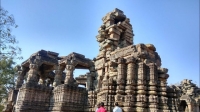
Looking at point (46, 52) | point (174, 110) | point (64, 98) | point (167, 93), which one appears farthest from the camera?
point (46, 52)

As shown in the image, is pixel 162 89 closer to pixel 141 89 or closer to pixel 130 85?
pixel 141 89

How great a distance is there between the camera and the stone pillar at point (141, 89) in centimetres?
934

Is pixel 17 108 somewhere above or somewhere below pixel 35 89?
below

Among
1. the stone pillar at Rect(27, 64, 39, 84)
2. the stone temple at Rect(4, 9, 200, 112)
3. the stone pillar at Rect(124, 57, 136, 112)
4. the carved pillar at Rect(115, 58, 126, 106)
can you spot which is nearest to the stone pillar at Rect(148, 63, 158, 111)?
the stone temple at Rect(4, 9, 200, 112)

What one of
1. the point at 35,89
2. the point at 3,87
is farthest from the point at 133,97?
the point at 3,87

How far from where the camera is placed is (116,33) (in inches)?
624

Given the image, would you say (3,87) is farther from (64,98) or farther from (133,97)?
(133,97)

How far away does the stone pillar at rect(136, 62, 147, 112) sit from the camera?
9.34 m

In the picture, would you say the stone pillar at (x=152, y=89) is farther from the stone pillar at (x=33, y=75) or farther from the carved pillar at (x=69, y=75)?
the stone pillar at (x=33, y=75)

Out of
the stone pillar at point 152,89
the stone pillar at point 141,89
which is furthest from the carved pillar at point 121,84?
the stone pillar at point 152,89

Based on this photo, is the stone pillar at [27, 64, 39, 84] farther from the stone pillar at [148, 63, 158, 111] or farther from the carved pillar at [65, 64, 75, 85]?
the stone pillar at [148, 63, 158, 111]

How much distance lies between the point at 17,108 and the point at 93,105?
5109 millimetres

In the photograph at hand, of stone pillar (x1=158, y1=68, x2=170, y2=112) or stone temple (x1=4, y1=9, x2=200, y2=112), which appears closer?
stone pillar (x1=158, y1=68, x2=170, y2=112)

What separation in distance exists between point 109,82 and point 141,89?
1779mm
